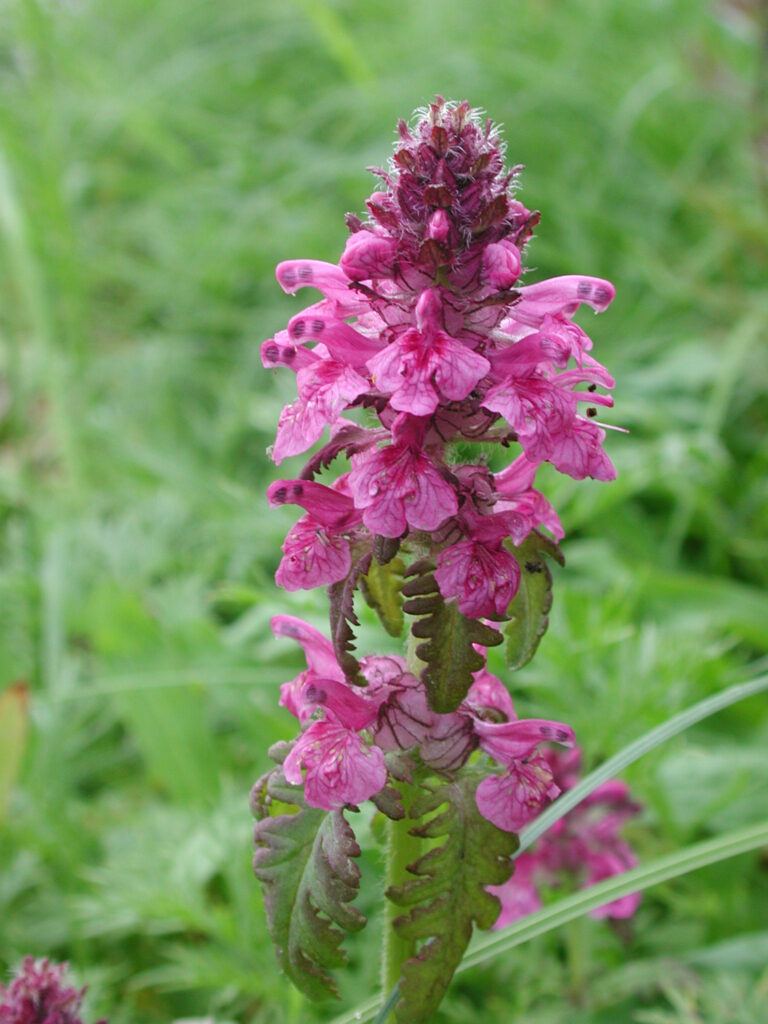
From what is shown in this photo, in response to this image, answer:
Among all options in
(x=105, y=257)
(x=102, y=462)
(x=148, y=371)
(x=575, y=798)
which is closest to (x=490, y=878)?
(x=575, y=798)

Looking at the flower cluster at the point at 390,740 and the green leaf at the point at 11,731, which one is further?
the green leaf at the point at 11,731

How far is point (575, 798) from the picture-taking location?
123 centimetres

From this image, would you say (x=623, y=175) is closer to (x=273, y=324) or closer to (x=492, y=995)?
(x=273, y=324)

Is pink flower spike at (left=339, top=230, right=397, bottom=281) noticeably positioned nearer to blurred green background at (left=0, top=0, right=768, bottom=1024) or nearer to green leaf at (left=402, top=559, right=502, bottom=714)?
green leaf at (left=402, top=559, right=502, bottom=714)

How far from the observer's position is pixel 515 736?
3.60ft

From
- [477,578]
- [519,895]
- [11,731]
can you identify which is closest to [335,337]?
[477,578]

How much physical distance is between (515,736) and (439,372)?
0.40 m

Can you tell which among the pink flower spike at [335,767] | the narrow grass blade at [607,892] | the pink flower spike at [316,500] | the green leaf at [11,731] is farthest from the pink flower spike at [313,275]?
the green leaf at [11,731]

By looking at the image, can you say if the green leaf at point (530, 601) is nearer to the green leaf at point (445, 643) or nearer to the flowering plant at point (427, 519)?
the flowering plant at point (427, 519)

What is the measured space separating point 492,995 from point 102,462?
2331 mm

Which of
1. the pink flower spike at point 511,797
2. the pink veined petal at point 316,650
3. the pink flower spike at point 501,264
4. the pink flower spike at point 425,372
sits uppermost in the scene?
the pink flower spike at point 501,264

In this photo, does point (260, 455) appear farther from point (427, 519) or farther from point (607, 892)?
point (427, 519)

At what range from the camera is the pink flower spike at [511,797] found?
3.42ft

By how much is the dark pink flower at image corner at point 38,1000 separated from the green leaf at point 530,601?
2.06 feet
